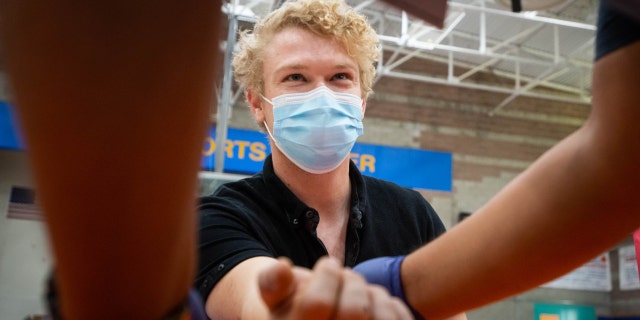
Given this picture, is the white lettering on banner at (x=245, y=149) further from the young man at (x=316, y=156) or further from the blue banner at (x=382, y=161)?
the young man at (x=316, y=156)

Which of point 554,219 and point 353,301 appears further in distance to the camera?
point 554,219

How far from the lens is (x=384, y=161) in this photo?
26.6 ft

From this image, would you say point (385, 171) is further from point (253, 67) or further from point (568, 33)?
point (253, 67)

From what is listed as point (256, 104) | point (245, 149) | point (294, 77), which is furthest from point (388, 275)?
point (245, 149)

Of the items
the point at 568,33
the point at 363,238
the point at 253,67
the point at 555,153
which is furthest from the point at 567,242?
the point at 568,33

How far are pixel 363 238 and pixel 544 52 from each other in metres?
9.06

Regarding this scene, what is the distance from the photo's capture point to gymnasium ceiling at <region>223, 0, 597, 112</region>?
7.86 m

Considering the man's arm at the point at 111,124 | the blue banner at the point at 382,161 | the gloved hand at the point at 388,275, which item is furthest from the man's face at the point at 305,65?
the blue banner at the point at 382,161

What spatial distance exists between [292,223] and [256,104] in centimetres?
48

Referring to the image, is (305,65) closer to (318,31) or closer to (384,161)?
(318,31)

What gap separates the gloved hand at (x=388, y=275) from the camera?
2.71 ft

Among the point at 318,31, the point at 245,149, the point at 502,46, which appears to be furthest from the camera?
the point at 502,46

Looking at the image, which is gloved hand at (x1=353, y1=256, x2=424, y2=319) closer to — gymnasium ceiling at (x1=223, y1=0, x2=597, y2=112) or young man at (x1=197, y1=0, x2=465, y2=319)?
young man at (x1=197, y1=0, x2=465, y2=319)

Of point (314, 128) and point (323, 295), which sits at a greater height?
point (314, 128)
